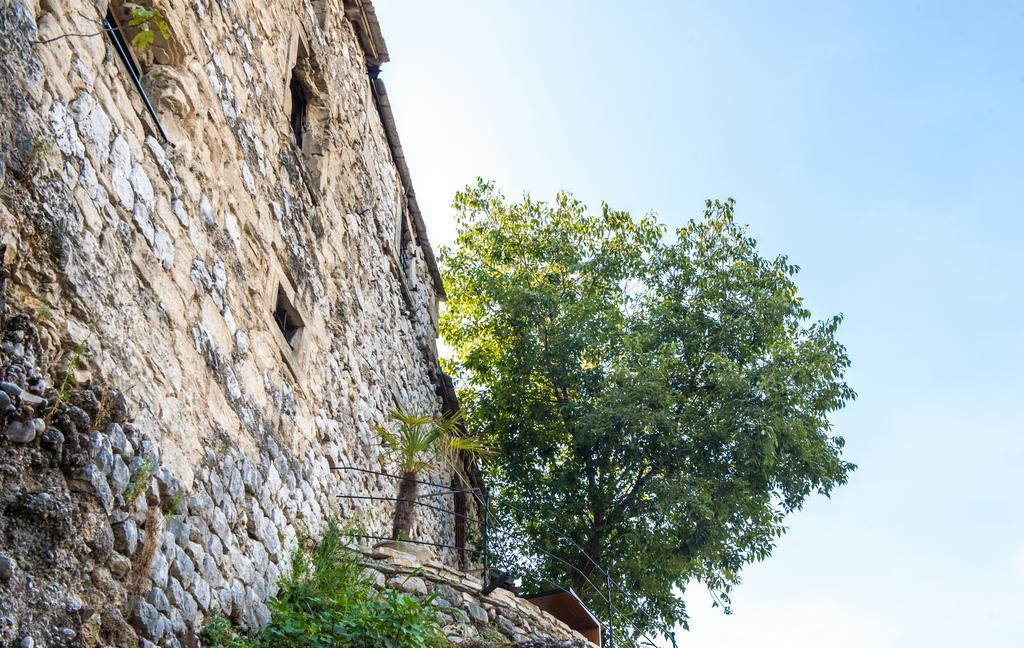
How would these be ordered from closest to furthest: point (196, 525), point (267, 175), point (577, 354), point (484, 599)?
1. point (196, 525)
2. point (267, 175)
3. point (484, 599)
4. point (577, 354)

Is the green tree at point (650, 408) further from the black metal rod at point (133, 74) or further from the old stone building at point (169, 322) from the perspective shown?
the black metal rod at point (133, 74)

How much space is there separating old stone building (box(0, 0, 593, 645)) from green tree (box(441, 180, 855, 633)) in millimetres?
5227

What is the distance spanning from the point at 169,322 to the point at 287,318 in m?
2.21

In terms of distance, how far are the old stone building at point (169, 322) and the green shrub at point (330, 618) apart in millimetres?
129

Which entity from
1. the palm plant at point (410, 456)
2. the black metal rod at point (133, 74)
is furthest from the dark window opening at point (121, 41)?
the palm plant at point (410, 456)

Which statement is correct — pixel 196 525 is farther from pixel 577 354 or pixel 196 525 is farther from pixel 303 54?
pixel 577 354

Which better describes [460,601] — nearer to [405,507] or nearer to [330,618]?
[405,507]

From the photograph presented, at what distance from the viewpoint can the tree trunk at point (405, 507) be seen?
7477mm

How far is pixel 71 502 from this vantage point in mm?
3418

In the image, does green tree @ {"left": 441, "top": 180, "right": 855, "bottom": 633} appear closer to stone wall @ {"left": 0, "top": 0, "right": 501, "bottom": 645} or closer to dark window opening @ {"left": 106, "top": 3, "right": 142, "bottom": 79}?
stone wall @ {"left": 0, "top": 0, "right": 501, "bottom": 645}

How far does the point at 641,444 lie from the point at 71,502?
9870 millimetres

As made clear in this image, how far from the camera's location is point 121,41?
4.84 metres

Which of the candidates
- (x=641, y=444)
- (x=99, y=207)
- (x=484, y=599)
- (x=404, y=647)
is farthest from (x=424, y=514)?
(x=99, y=207)

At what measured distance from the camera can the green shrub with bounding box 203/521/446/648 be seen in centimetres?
475
